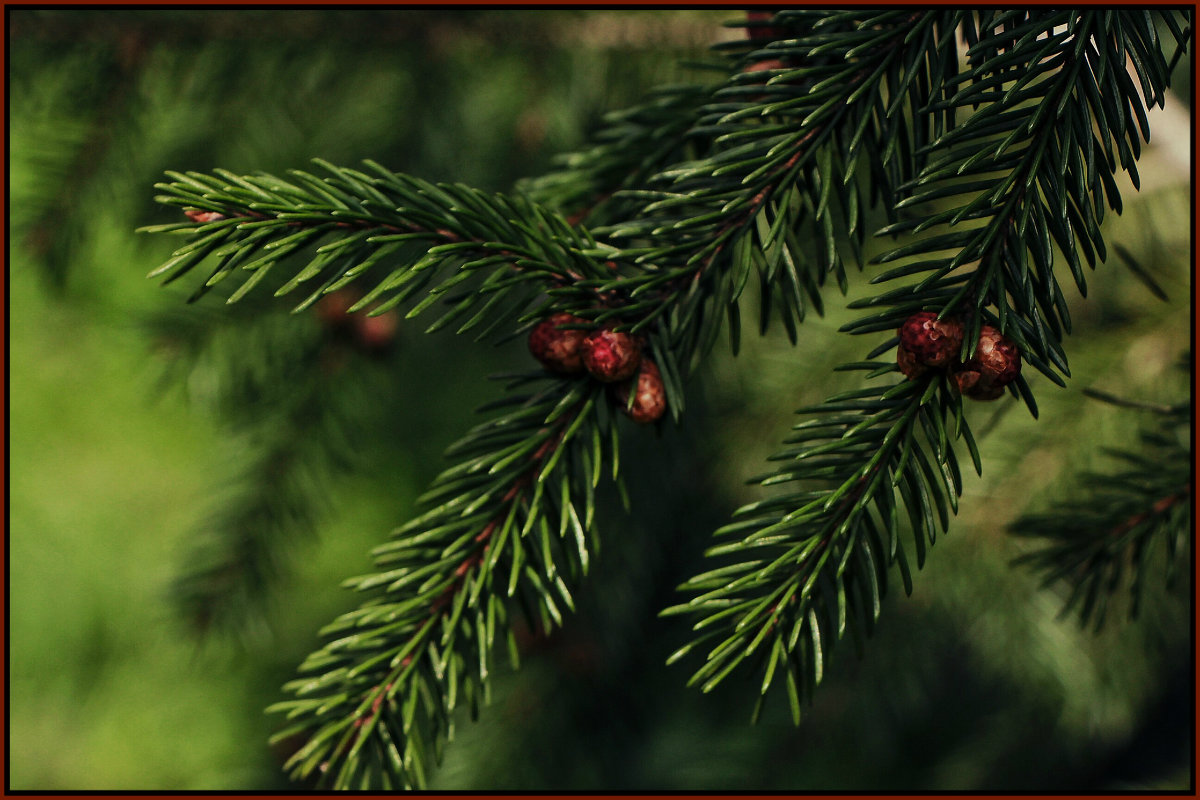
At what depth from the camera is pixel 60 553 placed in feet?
6.59

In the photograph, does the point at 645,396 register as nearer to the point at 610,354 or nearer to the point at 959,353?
the point at 610,354

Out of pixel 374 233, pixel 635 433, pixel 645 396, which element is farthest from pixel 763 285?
pixel 635 433

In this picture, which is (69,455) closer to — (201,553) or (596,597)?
(201,553)

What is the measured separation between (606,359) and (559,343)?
0.03 m

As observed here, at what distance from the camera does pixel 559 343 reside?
39 centimetres

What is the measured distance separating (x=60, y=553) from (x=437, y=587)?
2.03 meters

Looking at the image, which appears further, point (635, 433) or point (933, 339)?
point (635, 433)

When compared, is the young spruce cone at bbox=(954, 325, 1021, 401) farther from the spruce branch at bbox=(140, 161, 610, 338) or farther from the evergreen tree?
the spruce branch at bbox=(140, 161, 610, 338)

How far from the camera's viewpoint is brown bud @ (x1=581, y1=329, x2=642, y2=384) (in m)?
0.38

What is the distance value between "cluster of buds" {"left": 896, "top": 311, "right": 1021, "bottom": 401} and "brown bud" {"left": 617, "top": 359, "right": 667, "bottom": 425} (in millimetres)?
110

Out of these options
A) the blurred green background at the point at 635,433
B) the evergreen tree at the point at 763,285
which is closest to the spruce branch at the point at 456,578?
the evergreen tree at the point at 763,285

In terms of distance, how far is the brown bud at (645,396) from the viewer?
0.39m

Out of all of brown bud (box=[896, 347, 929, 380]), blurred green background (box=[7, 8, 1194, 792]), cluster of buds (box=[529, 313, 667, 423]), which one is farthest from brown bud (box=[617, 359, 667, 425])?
blurred green background (box=[7, 8, 1194, 792])

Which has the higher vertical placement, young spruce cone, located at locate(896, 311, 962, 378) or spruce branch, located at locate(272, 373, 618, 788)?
young spruce cone, located at locate(896, 311, 962, 378)
